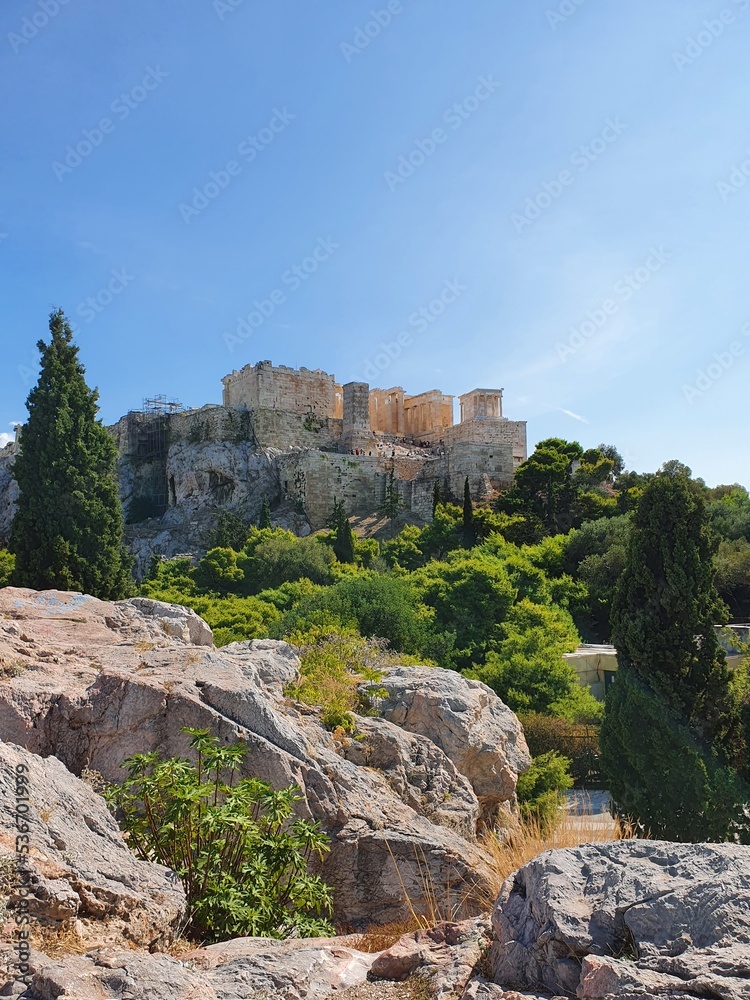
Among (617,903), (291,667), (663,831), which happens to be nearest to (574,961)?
(617,903)

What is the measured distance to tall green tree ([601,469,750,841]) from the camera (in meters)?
9.73

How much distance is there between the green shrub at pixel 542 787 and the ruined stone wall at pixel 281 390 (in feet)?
105

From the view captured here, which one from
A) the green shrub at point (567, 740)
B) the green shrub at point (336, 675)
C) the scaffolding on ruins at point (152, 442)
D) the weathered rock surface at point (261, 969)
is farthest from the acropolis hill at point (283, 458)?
the weathered rock surface at point (261, 969)

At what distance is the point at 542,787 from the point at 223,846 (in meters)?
5.50

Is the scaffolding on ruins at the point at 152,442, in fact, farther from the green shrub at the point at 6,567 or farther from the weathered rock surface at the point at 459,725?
the weathered rock surface at the point at 459,725

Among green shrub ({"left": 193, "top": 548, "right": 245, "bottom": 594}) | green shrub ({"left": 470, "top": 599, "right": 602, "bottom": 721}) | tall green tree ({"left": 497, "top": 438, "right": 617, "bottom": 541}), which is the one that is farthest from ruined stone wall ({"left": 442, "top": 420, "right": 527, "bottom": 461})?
green shrub ({"left": 470, "top": 599, "right": 602, "bottom": 721})

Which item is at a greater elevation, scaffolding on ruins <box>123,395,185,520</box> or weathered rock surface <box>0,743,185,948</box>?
scaffolding on ruins <box>123,395,185,520</box>

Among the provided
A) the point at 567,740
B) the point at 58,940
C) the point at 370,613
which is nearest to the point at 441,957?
the point at 58,940

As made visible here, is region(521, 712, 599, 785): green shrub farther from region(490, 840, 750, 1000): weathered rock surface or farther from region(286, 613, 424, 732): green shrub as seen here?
region(490, 840, 750, 1000): weathered rock surface

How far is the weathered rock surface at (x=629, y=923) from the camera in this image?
210cm

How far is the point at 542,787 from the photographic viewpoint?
853cm

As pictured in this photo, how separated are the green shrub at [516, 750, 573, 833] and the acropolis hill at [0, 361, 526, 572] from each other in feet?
80.1

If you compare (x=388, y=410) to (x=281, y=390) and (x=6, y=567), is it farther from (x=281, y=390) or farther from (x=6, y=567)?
(x=6, y=567)

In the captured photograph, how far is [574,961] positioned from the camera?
7.68 ft
